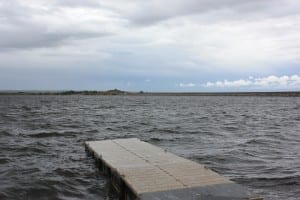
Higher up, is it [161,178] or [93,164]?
[161,178]

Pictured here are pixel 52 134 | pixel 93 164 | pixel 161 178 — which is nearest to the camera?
pixel 161 178

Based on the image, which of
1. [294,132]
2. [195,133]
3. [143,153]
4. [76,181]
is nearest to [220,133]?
[195,133]

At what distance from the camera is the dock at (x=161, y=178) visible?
10.1 m

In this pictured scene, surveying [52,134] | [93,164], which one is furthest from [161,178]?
[52,134]

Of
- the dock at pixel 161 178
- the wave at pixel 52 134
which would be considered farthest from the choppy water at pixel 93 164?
the dock at pixel 161 178

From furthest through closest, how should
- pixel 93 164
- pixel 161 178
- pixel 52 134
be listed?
pixel 52 134 < pixel 93 164 < pixel 161 178

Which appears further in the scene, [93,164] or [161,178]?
[93,164]

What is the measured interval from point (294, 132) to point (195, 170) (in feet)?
68.1

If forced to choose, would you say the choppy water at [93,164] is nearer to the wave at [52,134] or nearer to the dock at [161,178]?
the wave at [52,134]

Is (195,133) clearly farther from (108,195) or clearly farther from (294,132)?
(108,195)

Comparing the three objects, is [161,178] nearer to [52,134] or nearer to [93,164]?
[93,164]

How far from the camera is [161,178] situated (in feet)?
37.6

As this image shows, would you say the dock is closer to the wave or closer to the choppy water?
the choppy water

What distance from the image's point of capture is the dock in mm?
10078
